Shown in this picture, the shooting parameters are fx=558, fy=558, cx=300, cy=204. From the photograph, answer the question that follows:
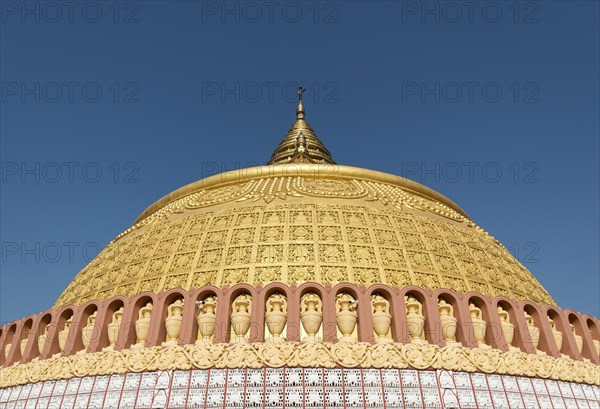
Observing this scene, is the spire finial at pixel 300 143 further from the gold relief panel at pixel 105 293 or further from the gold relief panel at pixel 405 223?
the gold relief panel at pixel 105 293

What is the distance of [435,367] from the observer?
38.4ft

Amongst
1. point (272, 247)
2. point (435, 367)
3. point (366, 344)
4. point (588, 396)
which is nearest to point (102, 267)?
point (272, 247)

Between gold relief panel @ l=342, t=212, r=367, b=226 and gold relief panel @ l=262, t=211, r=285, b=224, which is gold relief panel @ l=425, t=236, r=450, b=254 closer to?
gold relief panel @ l=342, t=212, r=367, b=226

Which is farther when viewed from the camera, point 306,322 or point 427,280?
point 427,280

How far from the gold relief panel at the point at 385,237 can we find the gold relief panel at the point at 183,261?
4.79 m

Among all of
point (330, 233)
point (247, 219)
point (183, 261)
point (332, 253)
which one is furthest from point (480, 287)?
point (183, 261)

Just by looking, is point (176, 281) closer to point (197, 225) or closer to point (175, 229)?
point (197, 225)

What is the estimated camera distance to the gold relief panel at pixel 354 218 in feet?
48.9

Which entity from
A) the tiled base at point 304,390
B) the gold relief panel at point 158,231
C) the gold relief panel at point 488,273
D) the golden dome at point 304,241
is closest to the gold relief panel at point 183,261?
the golden dome at point 304,241

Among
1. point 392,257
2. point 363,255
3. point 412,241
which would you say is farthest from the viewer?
point 412,241

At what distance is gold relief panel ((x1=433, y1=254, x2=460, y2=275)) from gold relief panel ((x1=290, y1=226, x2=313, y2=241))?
3291mm

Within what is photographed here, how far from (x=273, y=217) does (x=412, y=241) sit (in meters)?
3.75

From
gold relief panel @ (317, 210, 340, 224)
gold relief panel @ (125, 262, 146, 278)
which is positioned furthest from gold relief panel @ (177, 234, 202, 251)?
gold relief panel @ (317, 210, 340, 224)

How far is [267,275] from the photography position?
13156 mm
